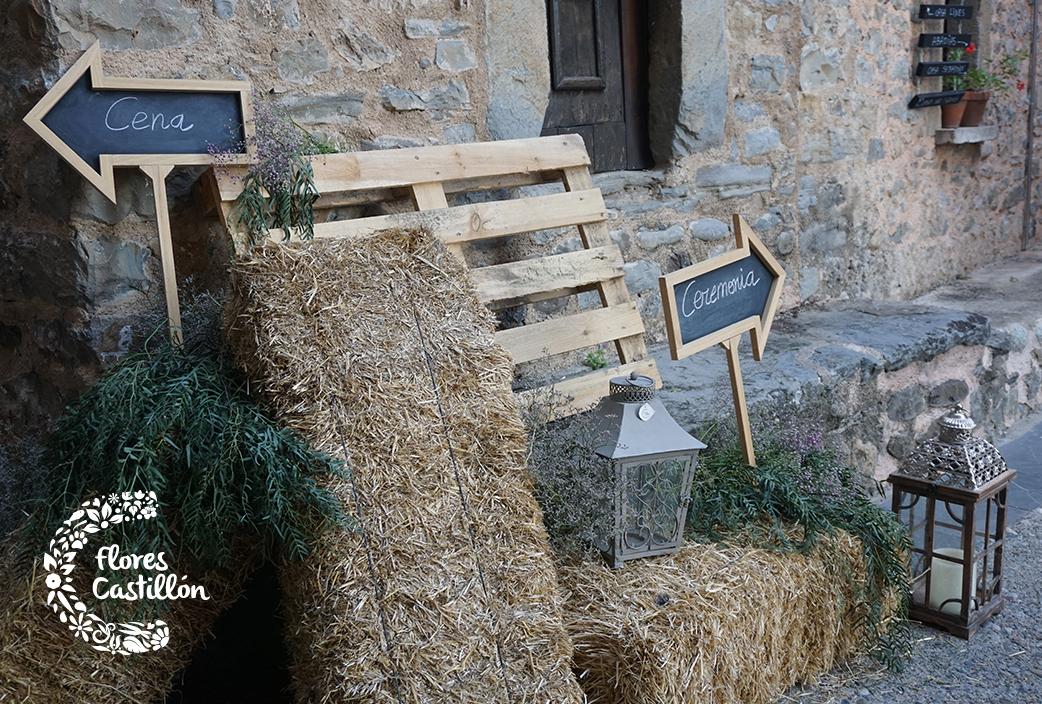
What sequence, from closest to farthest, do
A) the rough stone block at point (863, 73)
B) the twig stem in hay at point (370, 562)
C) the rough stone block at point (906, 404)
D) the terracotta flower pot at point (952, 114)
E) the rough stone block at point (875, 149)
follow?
1. the twig stem in hay at point (370, 562)
2. the rough stone block at point (906, 404)
3. the rough stone block at point (863, 73)
4. the rough stone block at point (875, 149)
5. the terracotta flower pot at point (952, 114)

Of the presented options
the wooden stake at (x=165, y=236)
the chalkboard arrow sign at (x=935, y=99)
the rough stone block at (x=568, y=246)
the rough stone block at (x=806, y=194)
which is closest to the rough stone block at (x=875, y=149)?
the chalkboard arrow sign at (x=935, y=99)

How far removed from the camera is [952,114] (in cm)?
571

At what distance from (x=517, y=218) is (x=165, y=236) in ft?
3.75

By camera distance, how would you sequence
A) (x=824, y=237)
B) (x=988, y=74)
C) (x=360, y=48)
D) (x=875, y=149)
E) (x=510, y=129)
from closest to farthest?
(x=360, y=48) → (x=510, y=129) → (x=824, y=237) → (x=875, y=149) → (x=988, y=74)

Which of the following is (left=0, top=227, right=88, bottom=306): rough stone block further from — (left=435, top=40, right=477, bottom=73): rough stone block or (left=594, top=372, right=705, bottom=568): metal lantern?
(left=594, top=372, right=705, bottom=568): metal lantern

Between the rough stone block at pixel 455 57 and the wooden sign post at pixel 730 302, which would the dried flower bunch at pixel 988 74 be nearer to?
the wooden sign post at pixel 730 302

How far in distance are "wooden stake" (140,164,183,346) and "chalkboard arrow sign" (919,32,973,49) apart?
4.78 meters

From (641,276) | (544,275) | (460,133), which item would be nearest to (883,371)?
(641,276)

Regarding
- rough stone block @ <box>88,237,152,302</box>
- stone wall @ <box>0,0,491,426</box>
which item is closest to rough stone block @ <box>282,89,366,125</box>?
stone wall @ <box>0,0,491,426</box>

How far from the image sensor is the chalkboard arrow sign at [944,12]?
538 centimetres

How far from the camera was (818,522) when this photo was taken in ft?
8.45

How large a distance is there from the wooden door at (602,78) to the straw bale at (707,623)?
2021 millimetres

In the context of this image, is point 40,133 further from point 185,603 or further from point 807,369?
point 807,369

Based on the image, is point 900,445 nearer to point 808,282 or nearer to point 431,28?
point 808,282
